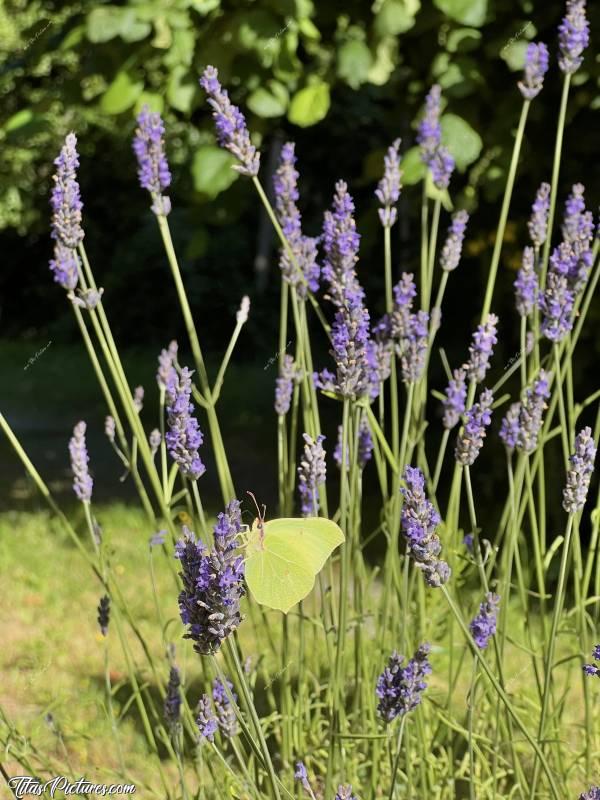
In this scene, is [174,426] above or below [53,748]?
above

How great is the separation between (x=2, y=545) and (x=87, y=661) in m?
1.58

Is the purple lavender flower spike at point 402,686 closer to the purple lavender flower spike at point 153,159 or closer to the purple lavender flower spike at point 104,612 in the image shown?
the purple lavender flower spike at point 104,612

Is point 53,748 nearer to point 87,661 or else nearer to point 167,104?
point 87,661

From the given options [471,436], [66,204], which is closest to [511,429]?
[471,436]

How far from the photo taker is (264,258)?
41.3 feet

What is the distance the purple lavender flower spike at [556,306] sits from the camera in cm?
199

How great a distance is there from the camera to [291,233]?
7.41 ft

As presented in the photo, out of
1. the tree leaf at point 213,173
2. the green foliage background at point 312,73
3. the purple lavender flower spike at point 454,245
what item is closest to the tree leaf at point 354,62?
the green foliage background at point 312,73

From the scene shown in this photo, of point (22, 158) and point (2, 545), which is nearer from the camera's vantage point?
point (2, 545)

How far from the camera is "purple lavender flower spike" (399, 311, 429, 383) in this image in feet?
6.81

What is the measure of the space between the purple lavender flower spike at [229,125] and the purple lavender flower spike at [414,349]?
18.0 inches

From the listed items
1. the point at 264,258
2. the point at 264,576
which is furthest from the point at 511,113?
the point at 264,258

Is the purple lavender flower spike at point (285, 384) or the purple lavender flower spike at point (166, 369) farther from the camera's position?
the purple lavender flower spike at point (285, 384)

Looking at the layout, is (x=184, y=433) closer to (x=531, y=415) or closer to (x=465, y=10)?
(x=531, y=415)
